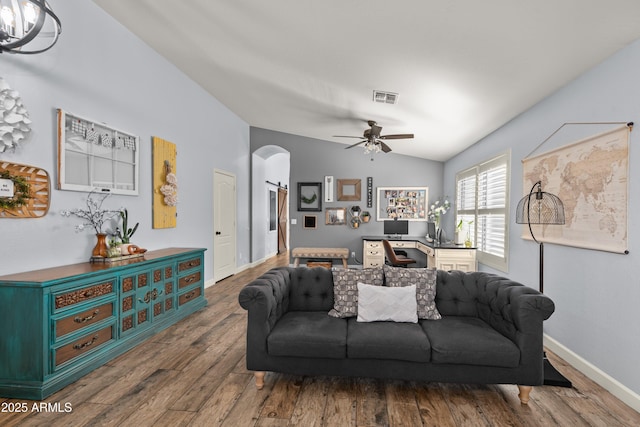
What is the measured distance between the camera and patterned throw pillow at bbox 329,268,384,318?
2.66 metres

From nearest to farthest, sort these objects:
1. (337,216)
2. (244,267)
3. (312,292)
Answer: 1. (312,292)
2. (244,267)
3. (337,216)

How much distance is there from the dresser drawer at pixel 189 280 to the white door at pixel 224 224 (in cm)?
147

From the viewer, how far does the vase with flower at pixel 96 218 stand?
3.05 m

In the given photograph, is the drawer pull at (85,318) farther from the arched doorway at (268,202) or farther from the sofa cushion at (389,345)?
the arched doorway at (268,202)

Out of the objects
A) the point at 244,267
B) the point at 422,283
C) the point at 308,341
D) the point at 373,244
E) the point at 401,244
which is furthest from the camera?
the point at 244,267

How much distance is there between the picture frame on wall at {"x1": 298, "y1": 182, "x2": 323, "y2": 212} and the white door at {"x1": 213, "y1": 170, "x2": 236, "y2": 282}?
5.22 feet

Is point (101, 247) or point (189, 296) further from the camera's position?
point (189, 296)

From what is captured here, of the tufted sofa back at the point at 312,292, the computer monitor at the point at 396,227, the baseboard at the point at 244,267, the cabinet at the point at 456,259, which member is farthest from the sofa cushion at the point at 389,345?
the computer monitor at the point at 396,227

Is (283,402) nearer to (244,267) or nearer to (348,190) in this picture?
(244,267)

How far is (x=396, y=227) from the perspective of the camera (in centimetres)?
702

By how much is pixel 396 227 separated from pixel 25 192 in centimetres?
613

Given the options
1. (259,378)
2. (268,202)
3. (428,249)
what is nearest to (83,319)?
(259,378)

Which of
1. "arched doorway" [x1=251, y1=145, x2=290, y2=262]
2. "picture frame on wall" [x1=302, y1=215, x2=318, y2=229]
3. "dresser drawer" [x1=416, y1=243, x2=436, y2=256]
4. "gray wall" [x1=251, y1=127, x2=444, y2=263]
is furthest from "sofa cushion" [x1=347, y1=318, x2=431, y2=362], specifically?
"arched doorway" [x1=251, y1=145, x2=290, y2=262]

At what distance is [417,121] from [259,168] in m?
4.34
